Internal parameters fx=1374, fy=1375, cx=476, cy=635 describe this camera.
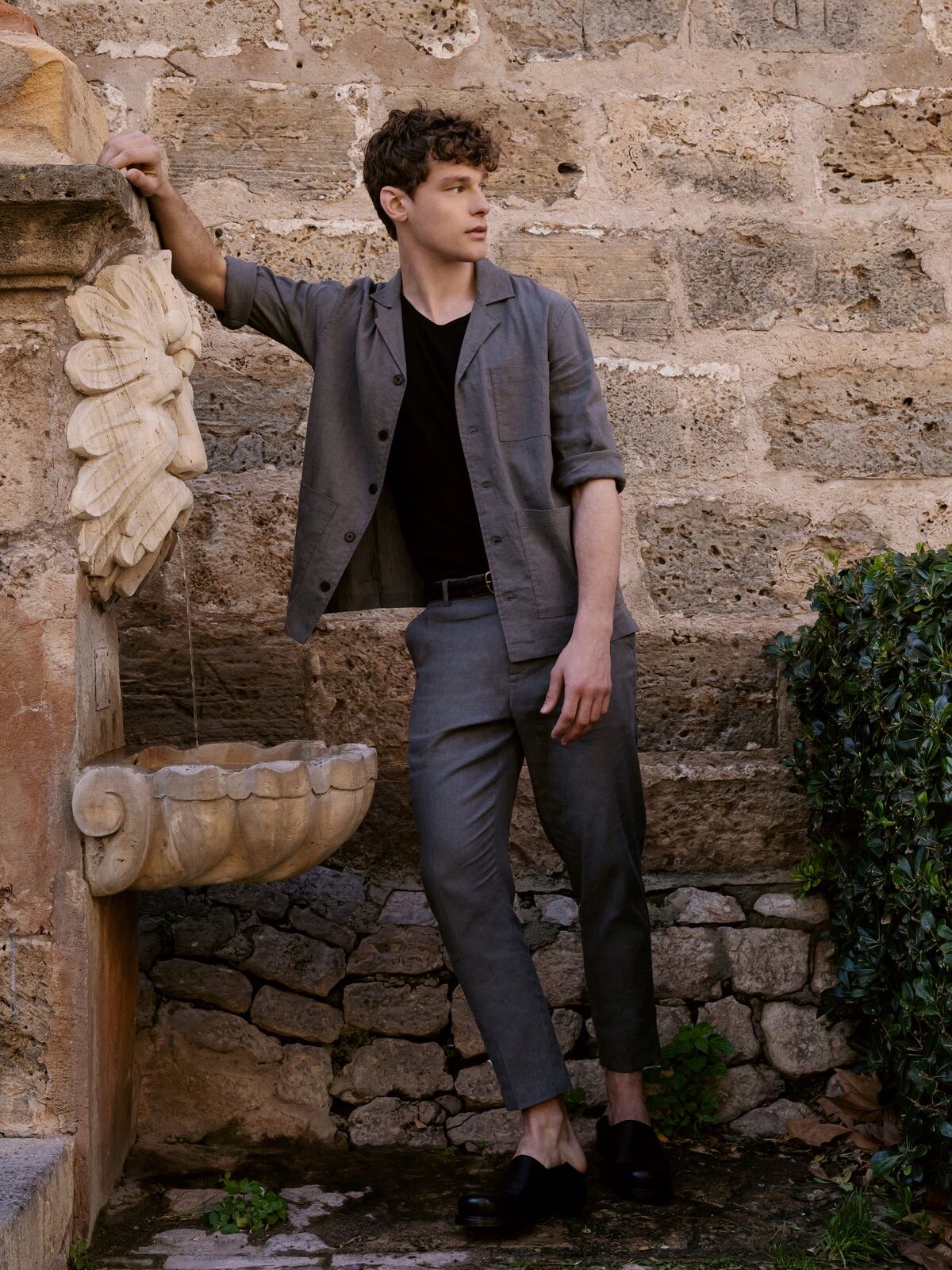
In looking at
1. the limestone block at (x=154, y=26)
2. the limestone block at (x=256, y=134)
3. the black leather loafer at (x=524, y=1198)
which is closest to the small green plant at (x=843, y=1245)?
the black leather loafer at (x=524, y=1198)

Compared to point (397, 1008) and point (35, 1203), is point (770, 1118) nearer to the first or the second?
point (397, 1008)

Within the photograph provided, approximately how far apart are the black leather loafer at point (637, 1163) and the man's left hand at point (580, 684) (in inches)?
31.2

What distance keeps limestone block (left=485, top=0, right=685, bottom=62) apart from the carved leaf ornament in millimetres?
1531

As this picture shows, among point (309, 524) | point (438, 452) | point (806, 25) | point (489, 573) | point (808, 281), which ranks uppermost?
point (806, 25)

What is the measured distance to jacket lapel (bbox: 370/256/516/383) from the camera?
8.80 ft

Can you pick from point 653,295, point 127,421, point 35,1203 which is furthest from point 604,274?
point 35,1203

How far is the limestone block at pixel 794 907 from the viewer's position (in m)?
3.26

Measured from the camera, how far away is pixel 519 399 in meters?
2.69

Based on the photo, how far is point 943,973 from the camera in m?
2.39

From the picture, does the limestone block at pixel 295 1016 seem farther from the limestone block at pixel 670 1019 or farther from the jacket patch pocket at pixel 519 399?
the jacket patch pocket at pixel 519 399

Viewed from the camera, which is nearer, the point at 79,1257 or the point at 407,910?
the point at 79,1257

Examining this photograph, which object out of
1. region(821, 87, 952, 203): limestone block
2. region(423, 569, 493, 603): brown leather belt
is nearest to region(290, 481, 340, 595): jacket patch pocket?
region(423, 569, 493, 603): brown leather belt

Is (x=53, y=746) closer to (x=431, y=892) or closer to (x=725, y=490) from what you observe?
(x=431, y=892)

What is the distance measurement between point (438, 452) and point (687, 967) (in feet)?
4.40
